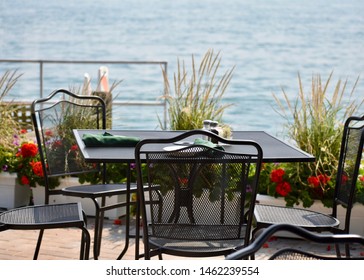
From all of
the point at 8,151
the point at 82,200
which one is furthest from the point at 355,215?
the point at 8,151

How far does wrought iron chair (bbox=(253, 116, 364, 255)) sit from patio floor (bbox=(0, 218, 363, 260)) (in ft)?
2.68

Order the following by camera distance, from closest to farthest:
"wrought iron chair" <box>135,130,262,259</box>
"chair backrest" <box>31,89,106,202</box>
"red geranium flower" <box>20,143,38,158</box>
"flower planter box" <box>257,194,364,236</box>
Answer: "wrought iron chair" <box>135,130,262,259</box>, "chair backrest" <box>31,89,106,202</box>, "flower planter box" <box>257,194,364,236</box>, "red geranium flower" <box>20,143,38,158</box>

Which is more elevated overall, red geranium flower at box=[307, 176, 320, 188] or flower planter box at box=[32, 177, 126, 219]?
red geranium flower at box=[307, 176, 320, 188]

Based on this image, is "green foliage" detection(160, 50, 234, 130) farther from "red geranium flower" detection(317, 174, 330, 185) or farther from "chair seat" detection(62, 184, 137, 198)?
"chair seat" detection(62, 184, 137, 198)

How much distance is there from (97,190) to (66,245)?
0.72 m

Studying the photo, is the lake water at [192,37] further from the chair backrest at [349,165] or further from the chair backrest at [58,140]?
the chair backrest at [349,165]

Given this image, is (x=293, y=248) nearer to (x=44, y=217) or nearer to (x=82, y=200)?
(x=44, y=217)

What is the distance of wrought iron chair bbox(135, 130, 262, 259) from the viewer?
2.90m

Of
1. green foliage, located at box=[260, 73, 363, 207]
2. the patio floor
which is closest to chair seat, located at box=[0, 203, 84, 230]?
the patio floor

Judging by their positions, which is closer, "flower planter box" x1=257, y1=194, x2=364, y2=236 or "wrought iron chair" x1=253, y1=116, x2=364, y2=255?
"wrought iron chair" x1=253, y1=116, x2=364, y2=255

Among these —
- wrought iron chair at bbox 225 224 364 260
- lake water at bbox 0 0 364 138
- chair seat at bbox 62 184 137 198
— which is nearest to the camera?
wrought iron chair at bbox 225 224 364 260

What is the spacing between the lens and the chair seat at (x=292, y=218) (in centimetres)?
340

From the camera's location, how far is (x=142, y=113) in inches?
872
